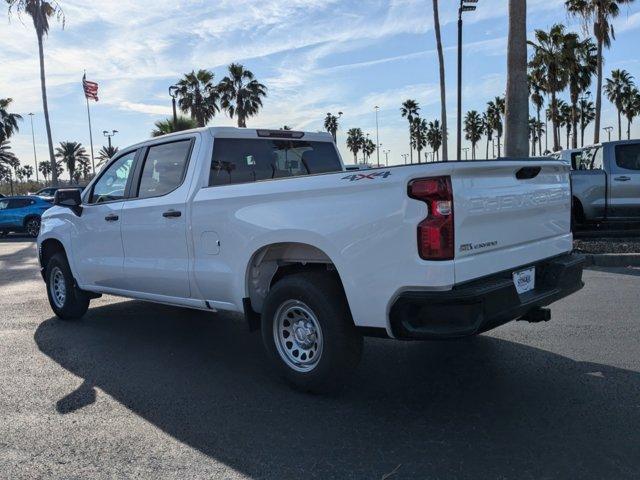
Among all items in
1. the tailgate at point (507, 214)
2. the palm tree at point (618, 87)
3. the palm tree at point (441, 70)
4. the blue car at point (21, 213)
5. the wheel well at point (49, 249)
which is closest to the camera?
the tailgate at point (507, 214)

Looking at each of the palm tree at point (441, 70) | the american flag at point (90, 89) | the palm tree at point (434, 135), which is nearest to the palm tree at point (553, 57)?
the palm tree at point (441, 70)

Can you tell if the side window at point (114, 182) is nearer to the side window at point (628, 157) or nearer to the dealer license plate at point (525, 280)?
the dealer license plate at point (525, 280)

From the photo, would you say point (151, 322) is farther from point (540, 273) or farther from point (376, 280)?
point (540, 273)

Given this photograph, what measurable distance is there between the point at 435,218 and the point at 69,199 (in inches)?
174

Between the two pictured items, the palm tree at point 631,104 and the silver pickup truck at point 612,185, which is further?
the palm tree at point 631,104

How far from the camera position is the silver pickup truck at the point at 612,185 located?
1179 centimetres

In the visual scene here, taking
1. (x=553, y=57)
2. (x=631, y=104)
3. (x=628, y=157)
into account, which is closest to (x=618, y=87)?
(x=631, y=104)

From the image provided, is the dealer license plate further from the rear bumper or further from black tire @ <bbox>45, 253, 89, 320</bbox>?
black tire @ <bbox>45, 253, 89, 320</bbox>

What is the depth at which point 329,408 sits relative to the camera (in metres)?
3.94

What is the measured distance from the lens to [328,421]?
3727 mm

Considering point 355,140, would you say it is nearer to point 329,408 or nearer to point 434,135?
point 434,135

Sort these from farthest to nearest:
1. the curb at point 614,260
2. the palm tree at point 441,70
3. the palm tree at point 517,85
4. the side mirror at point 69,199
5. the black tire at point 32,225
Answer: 1. the palm tree at point 441,70
2. the black tire at point 32,225
3. the palm tree at point 517,85
4. the curb at point 614,260
5. the side mirror at point 69,199

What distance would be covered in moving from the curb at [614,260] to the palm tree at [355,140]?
102 meters

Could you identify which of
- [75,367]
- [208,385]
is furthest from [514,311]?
[75,367]
